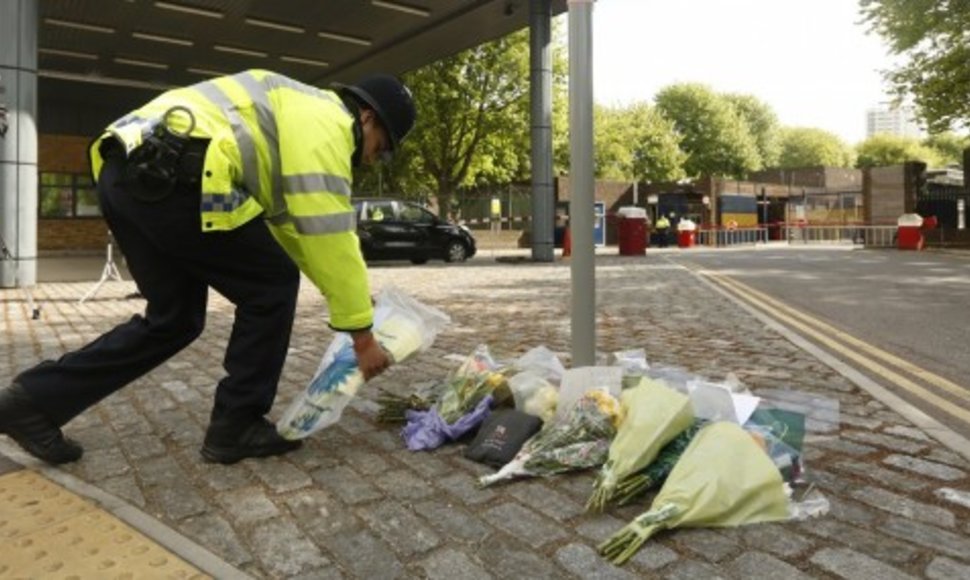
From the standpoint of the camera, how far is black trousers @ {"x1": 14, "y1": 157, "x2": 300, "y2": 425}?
2682 mm

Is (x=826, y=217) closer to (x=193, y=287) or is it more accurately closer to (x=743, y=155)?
(x=743, y=155)

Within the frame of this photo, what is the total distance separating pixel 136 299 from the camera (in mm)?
9562

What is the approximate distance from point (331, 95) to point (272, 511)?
151cm

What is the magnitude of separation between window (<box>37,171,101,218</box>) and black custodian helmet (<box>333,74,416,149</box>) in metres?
28.0

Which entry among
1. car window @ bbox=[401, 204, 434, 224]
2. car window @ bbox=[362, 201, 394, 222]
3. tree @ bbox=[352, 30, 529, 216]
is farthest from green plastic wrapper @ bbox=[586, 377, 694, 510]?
tree @ bbox=[352, 30, 529, 216]

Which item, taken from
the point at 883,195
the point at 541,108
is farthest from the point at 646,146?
the point at 541,108

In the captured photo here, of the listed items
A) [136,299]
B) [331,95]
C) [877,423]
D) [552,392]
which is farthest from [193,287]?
[136,299]

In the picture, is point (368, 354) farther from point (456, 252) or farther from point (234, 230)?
point (456, 252)

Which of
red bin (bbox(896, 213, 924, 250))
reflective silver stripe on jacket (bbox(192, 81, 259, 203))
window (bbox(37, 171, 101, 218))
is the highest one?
window (bbox(37, 171, 101, 218))

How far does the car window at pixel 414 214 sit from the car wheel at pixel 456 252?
35.4 inches

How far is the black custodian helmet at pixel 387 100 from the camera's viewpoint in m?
2.79

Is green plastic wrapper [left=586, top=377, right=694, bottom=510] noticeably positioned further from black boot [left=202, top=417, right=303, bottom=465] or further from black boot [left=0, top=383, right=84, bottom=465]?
black boot [left=0, top=383, right=84, bottom=465]

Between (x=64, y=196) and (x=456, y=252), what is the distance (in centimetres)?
1699

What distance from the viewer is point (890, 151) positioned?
3329 inches
